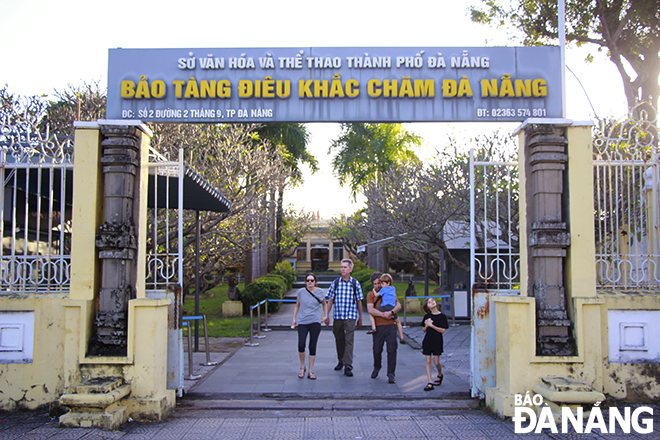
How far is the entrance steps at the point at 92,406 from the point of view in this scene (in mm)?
5090

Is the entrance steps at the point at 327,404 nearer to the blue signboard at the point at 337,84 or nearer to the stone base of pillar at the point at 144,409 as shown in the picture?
the stone base of pillar at the point at 144,409

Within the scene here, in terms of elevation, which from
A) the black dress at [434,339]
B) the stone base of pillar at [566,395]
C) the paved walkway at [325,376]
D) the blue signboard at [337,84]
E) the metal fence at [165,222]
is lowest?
the paved walkway at [325,376]

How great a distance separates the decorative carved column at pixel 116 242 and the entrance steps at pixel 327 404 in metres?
Answer: 1.22

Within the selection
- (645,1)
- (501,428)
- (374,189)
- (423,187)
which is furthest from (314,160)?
(501,428)

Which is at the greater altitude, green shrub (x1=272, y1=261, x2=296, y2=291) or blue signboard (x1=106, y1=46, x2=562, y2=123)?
blue signboard (x1=106, y1=46, x2=562, y2=123)

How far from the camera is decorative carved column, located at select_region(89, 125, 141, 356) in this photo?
5707 mm

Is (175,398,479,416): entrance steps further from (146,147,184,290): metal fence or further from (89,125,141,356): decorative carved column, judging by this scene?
(146,147,184,290): metal fence

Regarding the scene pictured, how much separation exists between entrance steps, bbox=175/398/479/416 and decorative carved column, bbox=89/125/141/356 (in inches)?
48.1

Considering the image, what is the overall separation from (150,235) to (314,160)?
14.8 meters

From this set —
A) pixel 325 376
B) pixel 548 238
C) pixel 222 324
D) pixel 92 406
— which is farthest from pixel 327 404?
pixel 222 324

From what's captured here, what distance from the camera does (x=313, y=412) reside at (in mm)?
5895

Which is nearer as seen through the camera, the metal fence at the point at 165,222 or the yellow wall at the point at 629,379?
the yellow wall at the point at 629,379

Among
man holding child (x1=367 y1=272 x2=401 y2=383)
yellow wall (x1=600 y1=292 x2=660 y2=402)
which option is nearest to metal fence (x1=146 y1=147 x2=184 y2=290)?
man holding child (x1=367 y1=272 x2=401 y2=383)

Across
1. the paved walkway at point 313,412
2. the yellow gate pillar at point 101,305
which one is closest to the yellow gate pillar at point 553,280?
the paved walkway at point 313,412
